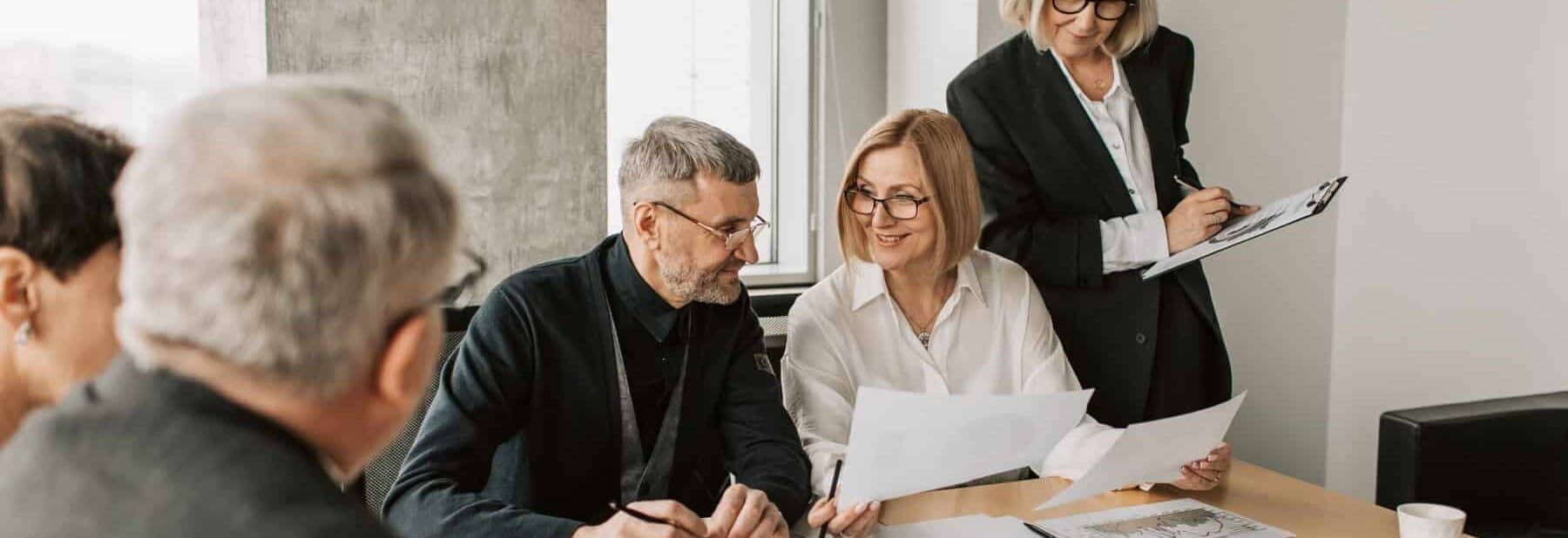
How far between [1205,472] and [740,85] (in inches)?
68.4

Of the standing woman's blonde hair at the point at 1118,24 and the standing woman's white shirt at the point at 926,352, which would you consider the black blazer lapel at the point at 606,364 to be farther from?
the standing woman's blonde hair at the point at 1118,24

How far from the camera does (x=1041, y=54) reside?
7.71 feet

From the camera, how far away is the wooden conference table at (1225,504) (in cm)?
166

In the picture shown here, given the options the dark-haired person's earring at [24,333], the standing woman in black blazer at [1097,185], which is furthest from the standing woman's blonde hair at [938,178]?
the dark-haired person's earring at [24,333]

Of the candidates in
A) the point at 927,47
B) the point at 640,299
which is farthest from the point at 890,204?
the point at 927,47

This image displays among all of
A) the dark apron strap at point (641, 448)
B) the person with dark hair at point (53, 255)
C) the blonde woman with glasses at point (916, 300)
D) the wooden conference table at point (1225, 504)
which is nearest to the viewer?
the person with dark hair at point (53, 255)

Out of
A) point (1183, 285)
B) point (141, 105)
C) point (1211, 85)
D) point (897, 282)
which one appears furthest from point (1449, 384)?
point (141, 105)

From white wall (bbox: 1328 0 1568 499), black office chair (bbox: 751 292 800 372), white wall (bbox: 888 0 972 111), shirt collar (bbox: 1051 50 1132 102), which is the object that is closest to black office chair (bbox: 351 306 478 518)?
black office chair (bbox: 751 292 800 372)

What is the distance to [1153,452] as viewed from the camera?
5.44 ft

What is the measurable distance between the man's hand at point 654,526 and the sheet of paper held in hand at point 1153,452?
49 centimetres

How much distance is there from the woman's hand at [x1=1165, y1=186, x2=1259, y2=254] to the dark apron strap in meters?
0.96

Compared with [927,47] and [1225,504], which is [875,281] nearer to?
[1225,504]

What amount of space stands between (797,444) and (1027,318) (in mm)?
541

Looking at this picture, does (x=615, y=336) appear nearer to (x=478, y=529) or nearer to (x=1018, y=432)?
(x=478, y=529)
